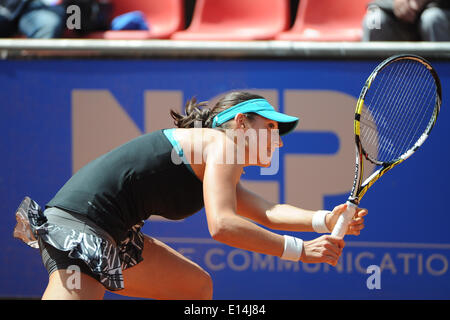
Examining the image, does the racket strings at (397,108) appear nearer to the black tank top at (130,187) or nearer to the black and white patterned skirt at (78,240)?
the black tank top at (130,187)

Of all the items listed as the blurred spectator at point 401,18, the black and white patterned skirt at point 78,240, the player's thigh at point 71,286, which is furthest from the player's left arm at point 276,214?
the blurred spectator at point 401,18

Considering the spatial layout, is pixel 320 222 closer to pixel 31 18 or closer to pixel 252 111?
pixel 252 111

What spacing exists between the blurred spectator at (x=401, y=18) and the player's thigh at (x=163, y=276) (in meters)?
1.91

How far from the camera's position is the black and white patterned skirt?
2504 mm

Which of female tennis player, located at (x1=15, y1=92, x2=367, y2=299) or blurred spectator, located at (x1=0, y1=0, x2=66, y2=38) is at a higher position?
blurred spectator, located at (x1=0, y1=0, x2=66, y2=38)

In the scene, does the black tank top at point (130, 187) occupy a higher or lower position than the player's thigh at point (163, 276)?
higher

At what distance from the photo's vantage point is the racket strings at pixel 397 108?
11.5 ft

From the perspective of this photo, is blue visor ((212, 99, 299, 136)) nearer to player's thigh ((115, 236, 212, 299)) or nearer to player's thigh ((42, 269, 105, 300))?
player's thigh ((115, 236, 212, 299))

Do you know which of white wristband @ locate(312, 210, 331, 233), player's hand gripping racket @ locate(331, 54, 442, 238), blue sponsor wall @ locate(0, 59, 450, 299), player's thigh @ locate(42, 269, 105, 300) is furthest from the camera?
blue sponsor wall @ locate(0, 59, 450, 299)

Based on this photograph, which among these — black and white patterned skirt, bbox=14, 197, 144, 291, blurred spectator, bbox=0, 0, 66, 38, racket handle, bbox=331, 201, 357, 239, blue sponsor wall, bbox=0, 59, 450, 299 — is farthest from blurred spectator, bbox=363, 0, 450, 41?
black and white patterned skirt, bbox=14, 197, 144, 291

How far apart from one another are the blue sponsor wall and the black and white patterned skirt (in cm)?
127
